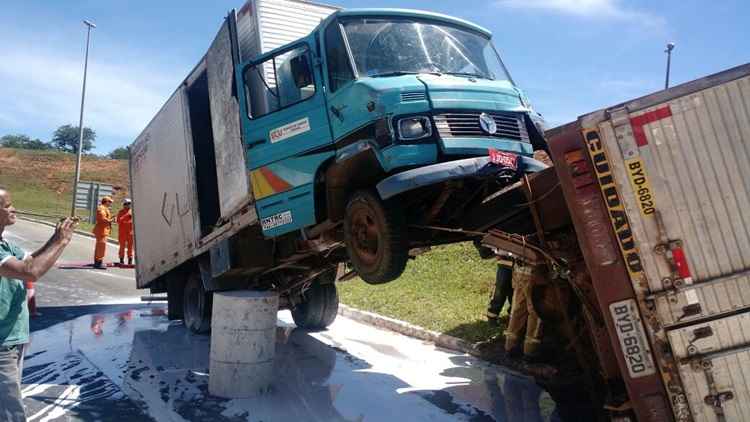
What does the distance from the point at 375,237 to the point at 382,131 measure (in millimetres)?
835

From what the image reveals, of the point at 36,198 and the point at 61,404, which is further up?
the point at 36,198

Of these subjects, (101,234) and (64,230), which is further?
(101,234)

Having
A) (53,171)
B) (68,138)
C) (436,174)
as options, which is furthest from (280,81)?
(68,138)

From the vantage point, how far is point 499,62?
222 inches

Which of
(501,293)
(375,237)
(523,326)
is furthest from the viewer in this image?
(501,293)

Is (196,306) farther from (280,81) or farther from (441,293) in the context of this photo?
(280,81)

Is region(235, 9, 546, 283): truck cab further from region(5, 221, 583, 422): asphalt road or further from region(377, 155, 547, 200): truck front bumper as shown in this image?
region(5, 221, 583, 422): asphalt road

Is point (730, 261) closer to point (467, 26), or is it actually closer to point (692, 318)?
point (692, 318)

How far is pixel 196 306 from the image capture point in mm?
8367

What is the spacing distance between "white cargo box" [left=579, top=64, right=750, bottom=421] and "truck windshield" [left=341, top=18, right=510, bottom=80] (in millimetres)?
2066

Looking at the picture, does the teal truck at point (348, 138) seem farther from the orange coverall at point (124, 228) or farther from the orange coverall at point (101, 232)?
the orange coverall at point (124, 228)

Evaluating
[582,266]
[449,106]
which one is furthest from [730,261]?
[449,106]

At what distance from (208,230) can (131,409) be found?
117 inches

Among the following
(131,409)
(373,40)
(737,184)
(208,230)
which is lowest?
(131,409)
